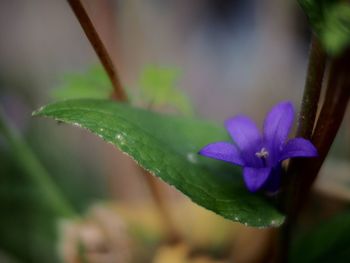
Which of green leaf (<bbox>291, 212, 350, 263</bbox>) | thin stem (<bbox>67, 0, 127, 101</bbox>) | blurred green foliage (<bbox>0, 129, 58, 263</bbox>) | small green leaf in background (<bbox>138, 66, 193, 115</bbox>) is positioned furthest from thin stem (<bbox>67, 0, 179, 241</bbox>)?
blurred green foliage (<bbox>0, 129, 58, 263</bbox>)

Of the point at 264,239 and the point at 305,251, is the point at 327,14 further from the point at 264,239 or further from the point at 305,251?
the point at 264,239

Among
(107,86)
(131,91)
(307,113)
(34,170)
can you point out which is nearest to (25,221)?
(34,170)

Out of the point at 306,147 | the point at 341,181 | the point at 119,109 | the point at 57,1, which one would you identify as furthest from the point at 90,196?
the point at 57,1

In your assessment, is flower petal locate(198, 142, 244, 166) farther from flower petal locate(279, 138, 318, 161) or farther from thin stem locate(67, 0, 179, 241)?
thin stem locate(67, 0, 179, 241)

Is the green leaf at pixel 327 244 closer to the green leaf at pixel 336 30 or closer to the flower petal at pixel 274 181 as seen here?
the flower petal at pixel 274 181

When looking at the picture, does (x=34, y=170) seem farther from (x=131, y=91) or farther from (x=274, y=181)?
(x=274, y=181)
